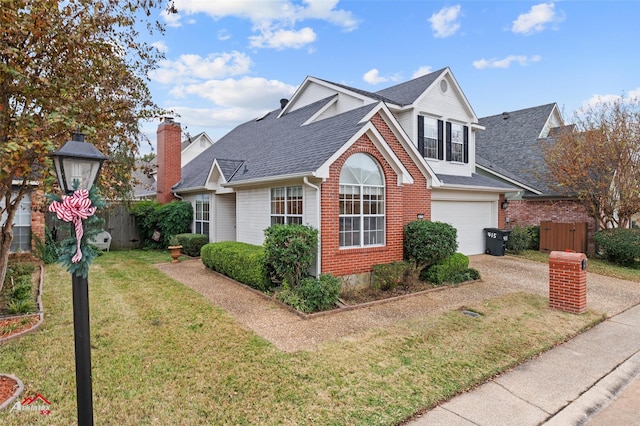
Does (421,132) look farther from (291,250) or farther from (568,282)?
(291,250)

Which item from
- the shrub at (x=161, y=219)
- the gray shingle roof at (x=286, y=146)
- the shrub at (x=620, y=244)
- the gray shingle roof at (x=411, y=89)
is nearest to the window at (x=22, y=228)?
the shrub at (x=161, y=219)

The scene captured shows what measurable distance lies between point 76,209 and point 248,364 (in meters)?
3.15

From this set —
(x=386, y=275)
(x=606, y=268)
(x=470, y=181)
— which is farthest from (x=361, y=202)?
(x=606, y=268)

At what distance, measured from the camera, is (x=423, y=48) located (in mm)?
14266

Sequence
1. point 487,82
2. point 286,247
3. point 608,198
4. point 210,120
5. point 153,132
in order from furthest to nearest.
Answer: point 210,120 < point 153,132 < point 487,82 < point 608,198 < point 286,247

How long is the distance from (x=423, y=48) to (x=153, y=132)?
14.1 metres

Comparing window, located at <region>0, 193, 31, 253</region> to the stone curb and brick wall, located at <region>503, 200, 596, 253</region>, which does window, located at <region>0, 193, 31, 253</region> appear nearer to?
the stone curb

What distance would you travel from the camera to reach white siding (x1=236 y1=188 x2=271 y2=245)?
35.3 feet

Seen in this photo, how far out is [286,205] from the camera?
9.88 meters

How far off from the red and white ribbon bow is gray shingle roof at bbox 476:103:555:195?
18107 millimetres

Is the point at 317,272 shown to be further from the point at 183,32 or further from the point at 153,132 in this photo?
the point at 153,132

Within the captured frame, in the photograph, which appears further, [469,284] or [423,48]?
[423,48]

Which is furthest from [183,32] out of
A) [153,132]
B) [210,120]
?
[210,120]

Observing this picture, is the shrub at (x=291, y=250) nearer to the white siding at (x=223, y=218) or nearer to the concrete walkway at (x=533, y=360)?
the concrete walkway at (x=533, y=360)
